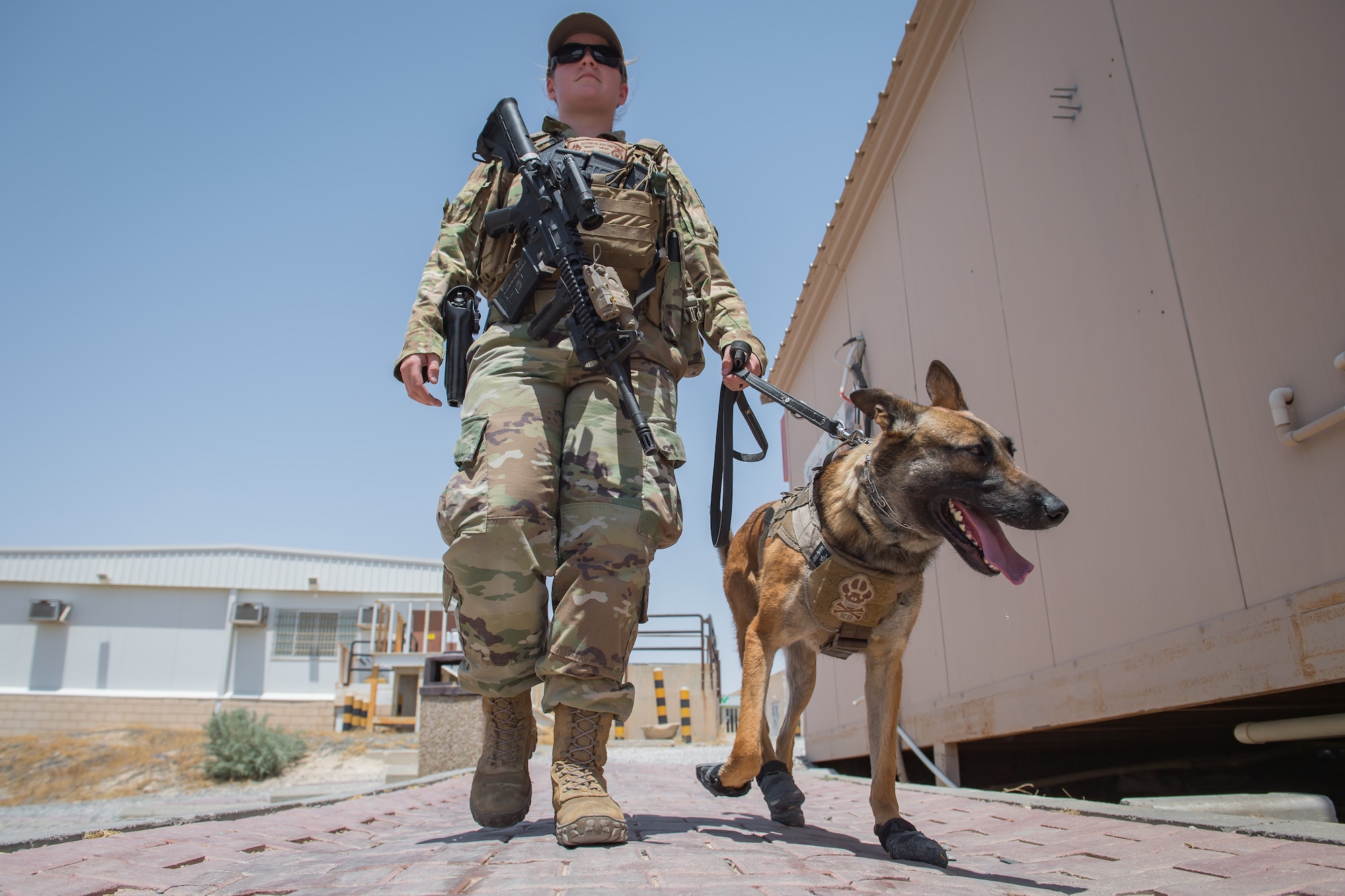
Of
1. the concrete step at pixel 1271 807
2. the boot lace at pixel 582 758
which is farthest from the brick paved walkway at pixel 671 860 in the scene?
the concrete step at pixel 1271 807

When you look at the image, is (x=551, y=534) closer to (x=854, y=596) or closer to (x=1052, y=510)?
(x=854, y=596)

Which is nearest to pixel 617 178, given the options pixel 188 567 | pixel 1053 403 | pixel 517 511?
pixel 517 511

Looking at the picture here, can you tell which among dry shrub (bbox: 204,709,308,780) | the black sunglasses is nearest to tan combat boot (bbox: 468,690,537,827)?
the black sunglasses

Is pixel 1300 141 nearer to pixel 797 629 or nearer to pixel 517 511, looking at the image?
pixel 797 629

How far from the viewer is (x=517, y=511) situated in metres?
2.46

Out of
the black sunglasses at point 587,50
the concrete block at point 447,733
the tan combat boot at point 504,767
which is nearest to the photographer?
the tan combat boot at point 504,767

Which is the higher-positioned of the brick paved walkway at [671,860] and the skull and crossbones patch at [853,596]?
the skull and crossbones patch at [853,596]

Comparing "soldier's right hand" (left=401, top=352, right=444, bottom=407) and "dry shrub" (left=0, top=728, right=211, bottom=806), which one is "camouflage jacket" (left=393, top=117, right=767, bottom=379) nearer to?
"soldier's right hand" (left=401, top=352, right=444, bottom=407)

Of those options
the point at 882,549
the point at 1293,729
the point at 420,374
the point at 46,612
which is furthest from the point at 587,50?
the point at 46,612

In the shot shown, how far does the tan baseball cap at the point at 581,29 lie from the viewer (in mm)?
3217

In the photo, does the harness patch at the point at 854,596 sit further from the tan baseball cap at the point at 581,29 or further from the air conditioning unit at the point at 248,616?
the air conditioning unit at the point at 248,616

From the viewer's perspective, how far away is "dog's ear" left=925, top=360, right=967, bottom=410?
9.90 ft

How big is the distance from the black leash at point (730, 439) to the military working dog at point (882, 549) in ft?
0.53

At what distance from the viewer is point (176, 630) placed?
1036 inches
